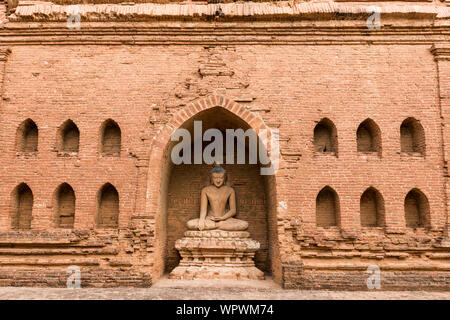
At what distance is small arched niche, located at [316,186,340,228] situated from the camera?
7.38 metres

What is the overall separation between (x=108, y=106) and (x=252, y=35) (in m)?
3.48

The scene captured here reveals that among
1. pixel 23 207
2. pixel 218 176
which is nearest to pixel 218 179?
pixel 218 176

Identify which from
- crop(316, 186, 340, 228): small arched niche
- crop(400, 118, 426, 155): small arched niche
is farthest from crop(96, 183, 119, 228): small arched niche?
crop(400, 118, 426, 155): small arched niche

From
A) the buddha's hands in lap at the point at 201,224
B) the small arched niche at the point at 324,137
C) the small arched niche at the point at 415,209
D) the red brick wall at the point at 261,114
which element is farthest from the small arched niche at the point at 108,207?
the small arched niche at the point at 415,209

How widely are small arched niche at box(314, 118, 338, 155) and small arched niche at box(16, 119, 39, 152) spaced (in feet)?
19.9

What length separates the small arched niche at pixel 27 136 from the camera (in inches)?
301

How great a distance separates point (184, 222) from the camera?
860 cm

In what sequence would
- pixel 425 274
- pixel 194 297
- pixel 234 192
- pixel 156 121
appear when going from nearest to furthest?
pixel 194 297 → pixel 425 274 → pixel 156 121 → pixel 234 192

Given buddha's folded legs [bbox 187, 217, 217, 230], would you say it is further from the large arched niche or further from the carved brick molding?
the carved brick molding

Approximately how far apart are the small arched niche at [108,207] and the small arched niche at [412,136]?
20.5 feet

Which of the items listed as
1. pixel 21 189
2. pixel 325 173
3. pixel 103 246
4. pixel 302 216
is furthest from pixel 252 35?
pixel 21 189

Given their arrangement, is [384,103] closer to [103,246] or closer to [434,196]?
[434,196]

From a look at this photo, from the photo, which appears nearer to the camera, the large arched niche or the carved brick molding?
the large arched niche

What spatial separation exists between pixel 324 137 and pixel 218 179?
8.53 feet
